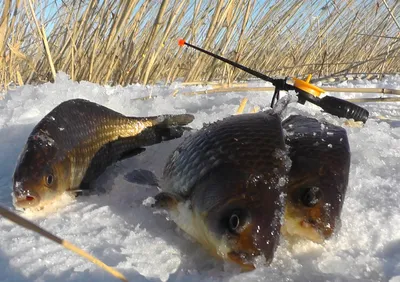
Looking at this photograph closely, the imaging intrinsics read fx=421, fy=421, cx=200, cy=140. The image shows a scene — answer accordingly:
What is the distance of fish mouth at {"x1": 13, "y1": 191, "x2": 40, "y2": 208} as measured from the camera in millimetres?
1288

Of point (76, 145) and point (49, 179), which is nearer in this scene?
point (49, 179)

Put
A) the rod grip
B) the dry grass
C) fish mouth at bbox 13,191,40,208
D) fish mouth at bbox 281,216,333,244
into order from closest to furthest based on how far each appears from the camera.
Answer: fish mouth at bbox 281,216,333,244 → fish mouth at bbox 13,191,40,208 → the rod grip → the dry grass

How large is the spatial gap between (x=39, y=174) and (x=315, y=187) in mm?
862

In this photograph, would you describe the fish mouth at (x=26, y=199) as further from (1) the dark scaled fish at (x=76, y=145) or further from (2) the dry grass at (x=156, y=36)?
(2) the dry grass at (x=156, y=36)

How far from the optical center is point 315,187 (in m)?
1.08

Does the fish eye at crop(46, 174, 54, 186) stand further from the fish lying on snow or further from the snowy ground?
the fish lying on snow

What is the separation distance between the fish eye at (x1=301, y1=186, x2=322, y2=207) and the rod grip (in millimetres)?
943

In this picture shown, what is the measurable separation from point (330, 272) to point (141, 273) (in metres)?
0.45

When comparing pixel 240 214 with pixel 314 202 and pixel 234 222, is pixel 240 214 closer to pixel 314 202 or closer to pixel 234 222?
pixel 234 222

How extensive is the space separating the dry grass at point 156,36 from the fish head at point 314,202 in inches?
75.1

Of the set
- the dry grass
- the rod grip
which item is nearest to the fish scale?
the rod grip

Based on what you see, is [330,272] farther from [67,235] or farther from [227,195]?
[67,235]

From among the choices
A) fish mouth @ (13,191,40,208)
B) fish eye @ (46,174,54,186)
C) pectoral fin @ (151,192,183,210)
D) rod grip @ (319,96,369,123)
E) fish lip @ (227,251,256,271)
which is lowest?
fish mouth @ (13,191,40,208)

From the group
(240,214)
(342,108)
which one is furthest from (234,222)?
(342,108)
